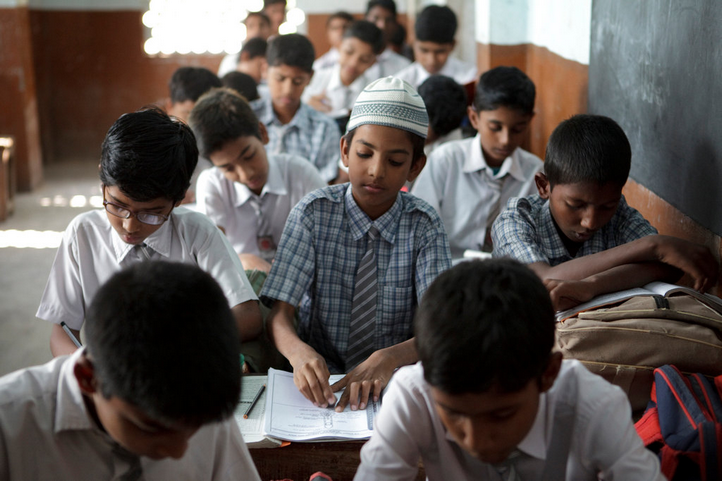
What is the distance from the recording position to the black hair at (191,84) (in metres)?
3.27

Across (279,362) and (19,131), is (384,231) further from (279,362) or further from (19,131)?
(19,131)

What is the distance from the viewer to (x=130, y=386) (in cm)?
82

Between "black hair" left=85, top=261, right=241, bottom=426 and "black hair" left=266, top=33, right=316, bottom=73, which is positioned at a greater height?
"black hair" left=266, top=33, right=316, bottom=73

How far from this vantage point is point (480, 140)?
254 centimetres

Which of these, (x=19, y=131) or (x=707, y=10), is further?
(x=19, y=131)

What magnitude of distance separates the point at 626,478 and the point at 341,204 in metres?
0.99

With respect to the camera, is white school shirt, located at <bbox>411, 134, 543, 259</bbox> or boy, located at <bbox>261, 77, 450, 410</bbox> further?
white school shirt, located at <bbox>411, 134, 543, 259</bbox>

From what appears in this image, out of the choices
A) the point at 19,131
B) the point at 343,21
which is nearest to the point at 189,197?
the point at 19,131

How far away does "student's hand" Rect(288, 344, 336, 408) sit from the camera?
53.2 inches

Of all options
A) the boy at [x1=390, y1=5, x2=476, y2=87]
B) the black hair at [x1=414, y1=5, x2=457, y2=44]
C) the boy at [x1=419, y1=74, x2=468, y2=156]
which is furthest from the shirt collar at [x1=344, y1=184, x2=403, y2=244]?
the black hair at [x1=414, y1=5, x2=457, y2=44]

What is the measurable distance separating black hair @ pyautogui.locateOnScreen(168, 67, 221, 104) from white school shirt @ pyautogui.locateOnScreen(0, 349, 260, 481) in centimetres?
248

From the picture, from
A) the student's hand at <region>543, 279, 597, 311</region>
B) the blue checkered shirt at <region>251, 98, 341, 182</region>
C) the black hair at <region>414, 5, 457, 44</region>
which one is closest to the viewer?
the student's hand at <region>543, 279, 597, 311</region>

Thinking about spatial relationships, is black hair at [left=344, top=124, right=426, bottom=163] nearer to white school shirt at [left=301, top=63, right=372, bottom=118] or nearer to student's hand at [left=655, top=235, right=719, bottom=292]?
student's hand at [left=655, top=235, right=719, bottom=292]

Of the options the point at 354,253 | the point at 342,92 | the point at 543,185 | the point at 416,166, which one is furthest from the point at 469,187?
the point at 342,92
